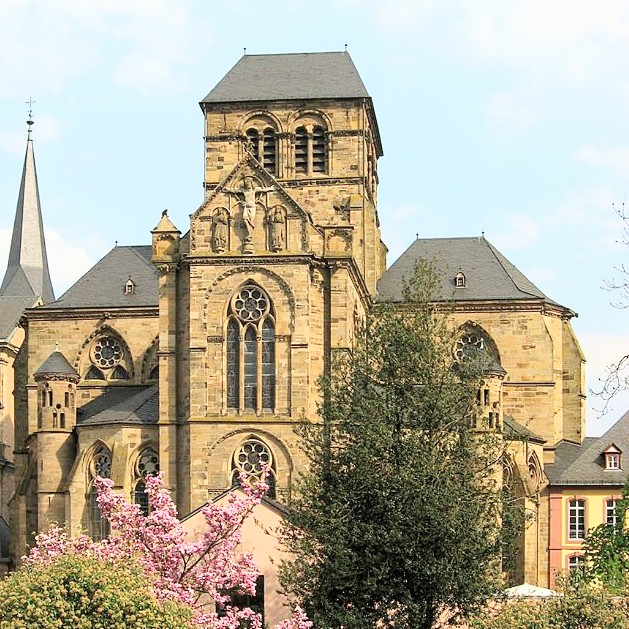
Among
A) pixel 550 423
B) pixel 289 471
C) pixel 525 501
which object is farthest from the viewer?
pixel 550 423

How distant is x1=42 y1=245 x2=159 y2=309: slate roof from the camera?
74688 millimetres

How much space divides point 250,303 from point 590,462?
19.0 meters

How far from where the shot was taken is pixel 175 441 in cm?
6219

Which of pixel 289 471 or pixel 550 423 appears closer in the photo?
pixel 289 471

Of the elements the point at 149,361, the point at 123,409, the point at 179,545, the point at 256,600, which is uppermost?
the point at 149,361

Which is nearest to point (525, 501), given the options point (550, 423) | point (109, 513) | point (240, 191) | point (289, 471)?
point (550, 423)

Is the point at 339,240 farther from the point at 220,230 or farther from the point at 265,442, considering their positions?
the point at 265,442

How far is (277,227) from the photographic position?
2437 inches

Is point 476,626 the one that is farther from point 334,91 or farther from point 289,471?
point 334,91

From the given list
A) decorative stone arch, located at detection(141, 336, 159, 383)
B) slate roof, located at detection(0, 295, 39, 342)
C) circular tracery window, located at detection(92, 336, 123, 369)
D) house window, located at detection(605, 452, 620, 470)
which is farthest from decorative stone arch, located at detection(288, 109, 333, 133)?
slate roof, located at detection(0, 295, 39, 342)

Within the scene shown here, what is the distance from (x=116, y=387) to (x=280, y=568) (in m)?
29.1

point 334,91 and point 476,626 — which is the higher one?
point 334,91

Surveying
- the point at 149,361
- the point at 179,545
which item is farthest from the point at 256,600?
the point at 149,361

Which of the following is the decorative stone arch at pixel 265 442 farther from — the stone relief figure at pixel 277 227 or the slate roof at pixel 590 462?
the slate roof at pixel 590 462
